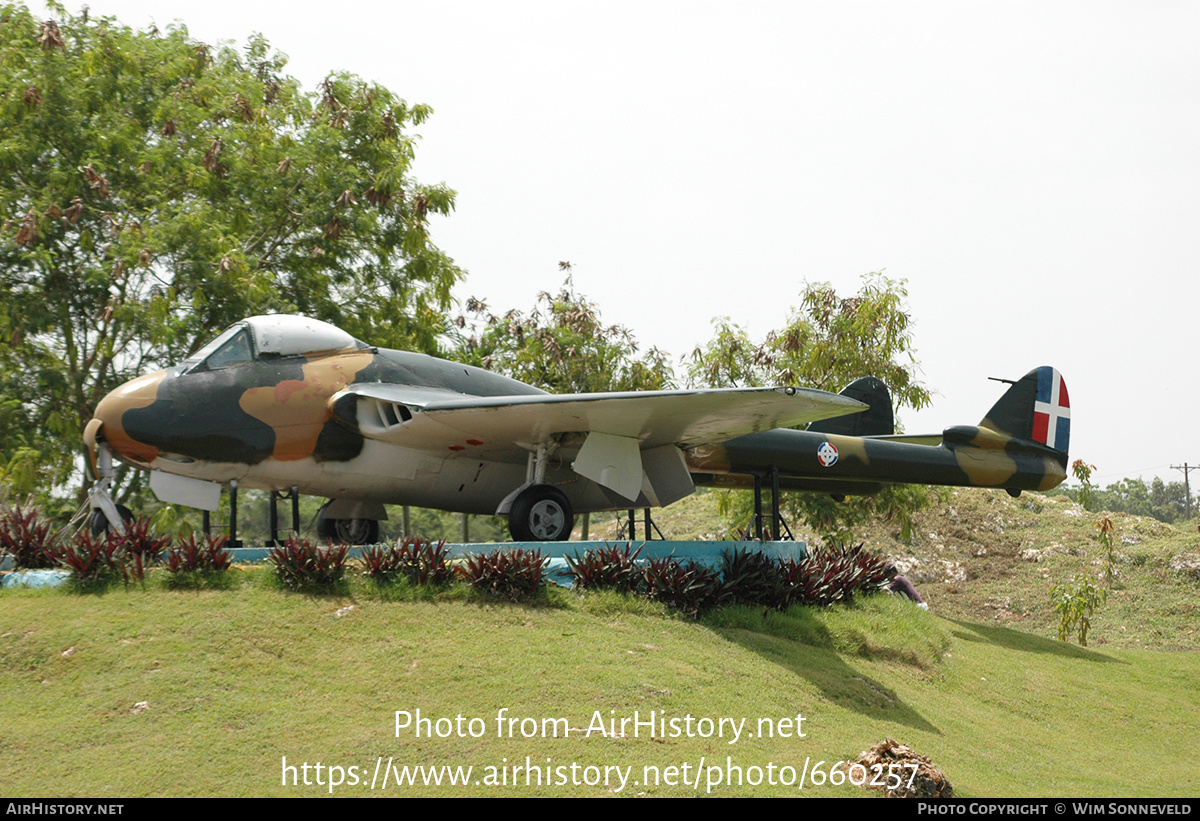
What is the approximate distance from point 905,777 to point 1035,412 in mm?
11070

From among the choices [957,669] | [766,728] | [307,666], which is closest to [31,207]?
[307,666]

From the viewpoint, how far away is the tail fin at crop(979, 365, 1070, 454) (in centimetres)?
Result: 1638

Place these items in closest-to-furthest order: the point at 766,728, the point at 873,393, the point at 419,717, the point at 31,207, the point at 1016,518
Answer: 1. the point at 419,717
2. the point at 766,728
3. the point at 873,393
4. the point at 31,207
5. the point at 1016,518

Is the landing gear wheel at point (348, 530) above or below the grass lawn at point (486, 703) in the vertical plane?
above

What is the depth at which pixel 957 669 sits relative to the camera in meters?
13.8

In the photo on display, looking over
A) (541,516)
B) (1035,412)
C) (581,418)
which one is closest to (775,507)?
(541,516)

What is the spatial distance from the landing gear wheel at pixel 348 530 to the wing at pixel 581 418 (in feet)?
7.48

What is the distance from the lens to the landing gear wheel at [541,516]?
12.2m

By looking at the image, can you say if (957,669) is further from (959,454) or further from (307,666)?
(307,666)

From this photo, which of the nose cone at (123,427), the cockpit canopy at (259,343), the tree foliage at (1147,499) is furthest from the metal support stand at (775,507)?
the tree foliage at (1147,499)

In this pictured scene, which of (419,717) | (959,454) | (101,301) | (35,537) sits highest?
(101,301)

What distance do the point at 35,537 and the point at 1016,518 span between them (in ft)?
94.1

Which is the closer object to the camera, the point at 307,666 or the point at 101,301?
the point at 307,666

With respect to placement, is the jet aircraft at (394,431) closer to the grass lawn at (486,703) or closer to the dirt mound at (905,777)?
the grass lawn at (486,703)
